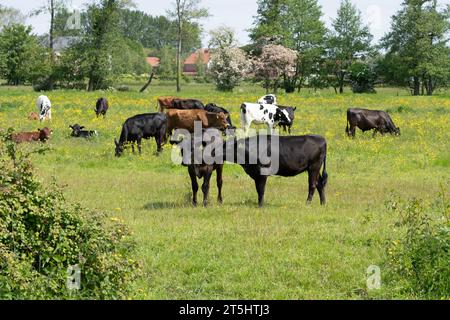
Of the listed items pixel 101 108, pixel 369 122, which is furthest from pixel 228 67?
pixel 369 122

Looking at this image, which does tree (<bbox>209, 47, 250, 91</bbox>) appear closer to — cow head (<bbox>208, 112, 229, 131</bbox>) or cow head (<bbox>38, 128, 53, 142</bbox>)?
cow head (<bbox>208, 112, 229, 131</bbox>)

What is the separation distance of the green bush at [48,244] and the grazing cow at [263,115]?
1867cm

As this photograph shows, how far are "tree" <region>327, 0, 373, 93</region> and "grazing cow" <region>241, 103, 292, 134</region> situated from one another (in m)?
49.5

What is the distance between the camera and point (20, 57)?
67125mm

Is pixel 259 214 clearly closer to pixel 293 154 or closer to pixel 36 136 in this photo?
pixel 293 154

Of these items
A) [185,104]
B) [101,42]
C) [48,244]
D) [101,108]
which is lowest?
[48,244]

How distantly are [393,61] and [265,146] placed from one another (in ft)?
195

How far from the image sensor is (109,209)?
12.4 meters

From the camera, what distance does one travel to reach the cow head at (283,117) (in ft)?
84.8

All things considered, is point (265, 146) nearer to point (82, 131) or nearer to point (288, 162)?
point (288, 162)

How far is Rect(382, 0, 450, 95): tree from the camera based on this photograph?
217 ft

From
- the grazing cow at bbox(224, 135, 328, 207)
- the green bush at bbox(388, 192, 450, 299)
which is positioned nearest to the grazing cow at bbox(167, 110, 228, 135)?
the grazing cow at bbox(224, 135, 328, 207)

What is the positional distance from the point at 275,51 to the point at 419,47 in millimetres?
14798

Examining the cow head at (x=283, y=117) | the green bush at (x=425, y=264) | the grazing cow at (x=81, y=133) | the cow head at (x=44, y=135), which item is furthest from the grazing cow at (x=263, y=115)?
the green bush at (x=425, y=264)
